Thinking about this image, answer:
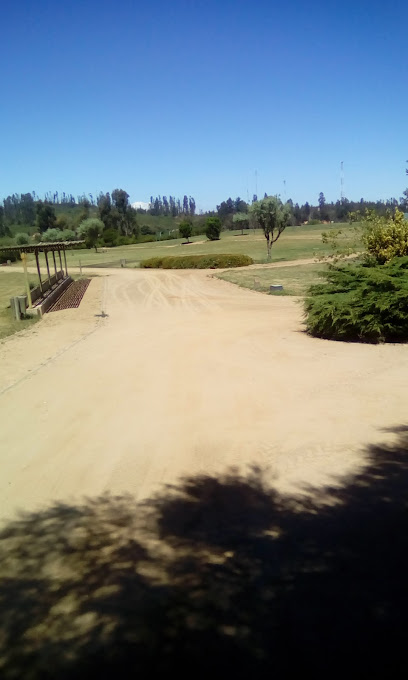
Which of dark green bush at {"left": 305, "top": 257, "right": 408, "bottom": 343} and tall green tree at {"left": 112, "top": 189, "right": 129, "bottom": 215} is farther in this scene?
tall green tree at {"left": 112, "top": 189, "right": 129, "bottom": 215}

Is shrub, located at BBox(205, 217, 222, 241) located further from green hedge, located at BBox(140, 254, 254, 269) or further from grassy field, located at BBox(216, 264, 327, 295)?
grassy field, located at BBox(216, 264, 327, 295)

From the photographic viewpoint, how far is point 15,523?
481cm

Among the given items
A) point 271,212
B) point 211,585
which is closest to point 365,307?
point 211,585

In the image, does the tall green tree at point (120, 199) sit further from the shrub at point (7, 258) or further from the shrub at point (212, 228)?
the shrub at point (7, 258)

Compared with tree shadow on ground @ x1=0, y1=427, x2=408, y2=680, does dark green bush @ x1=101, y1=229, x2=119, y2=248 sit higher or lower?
higher

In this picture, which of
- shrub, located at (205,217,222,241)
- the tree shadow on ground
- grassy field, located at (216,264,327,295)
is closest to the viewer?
the tree shadow on ground

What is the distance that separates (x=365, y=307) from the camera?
12000mm

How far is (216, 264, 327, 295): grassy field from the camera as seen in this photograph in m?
25.1

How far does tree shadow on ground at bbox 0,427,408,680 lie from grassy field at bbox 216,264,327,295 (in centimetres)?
1899

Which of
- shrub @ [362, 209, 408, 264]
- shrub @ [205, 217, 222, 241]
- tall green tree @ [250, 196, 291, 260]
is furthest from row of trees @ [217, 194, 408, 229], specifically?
shrub @ [362, 209, 408, 264]

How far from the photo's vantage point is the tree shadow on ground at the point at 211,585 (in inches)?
118

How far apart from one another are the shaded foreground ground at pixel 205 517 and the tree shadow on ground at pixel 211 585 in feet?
0.04

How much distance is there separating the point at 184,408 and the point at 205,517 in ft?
10.1

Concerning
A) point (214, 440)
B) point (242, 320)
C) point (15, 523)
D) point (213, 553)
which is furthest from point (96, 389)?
point (242, 320)
